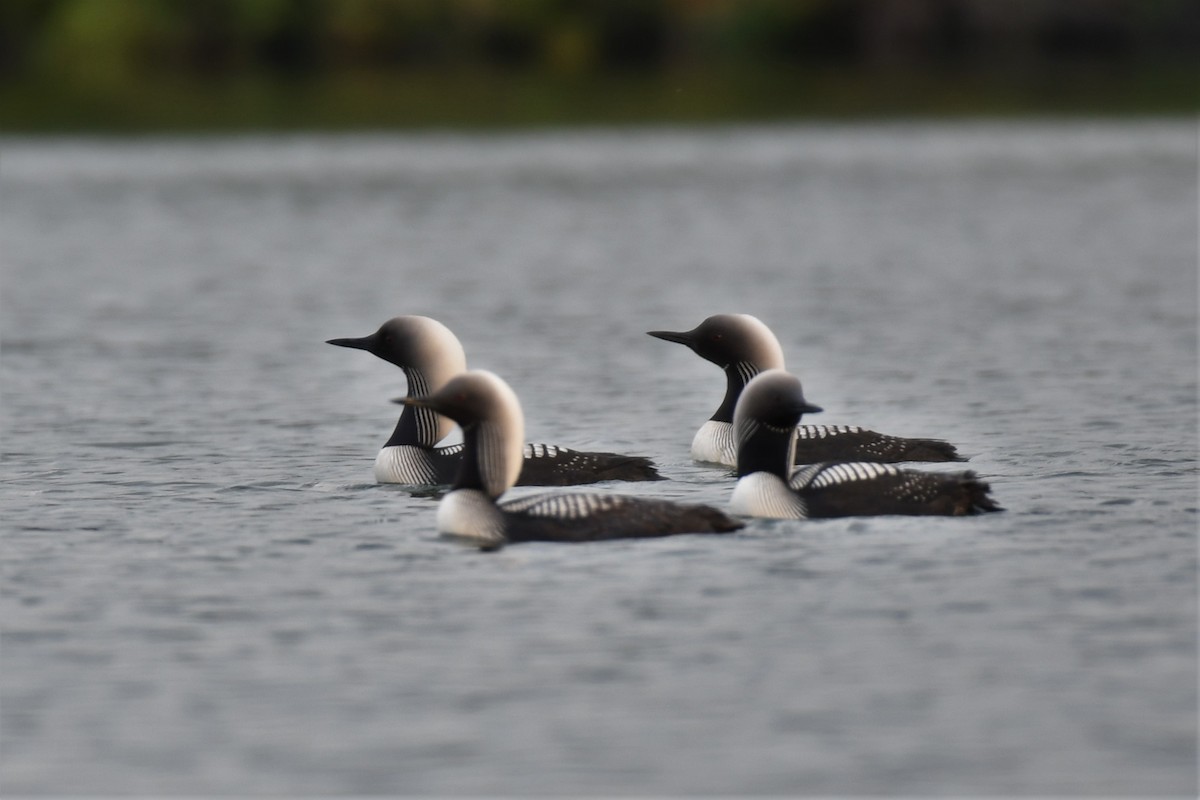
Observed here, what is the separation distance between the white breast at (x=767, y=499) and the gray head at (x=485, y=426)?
1.01m

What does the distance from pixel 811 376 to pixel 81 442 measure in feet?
16.8

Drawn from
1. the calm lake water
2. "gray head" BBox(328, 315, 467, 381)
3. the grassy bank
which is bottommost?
the calm lake water

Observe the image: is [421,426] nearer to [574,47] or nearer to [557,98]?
[557,98]

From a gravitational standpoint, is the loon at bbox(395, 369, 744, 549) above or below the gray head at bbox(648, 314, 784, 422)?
below

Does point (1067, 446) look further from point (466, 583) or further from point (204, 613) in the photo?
point (204, 613)

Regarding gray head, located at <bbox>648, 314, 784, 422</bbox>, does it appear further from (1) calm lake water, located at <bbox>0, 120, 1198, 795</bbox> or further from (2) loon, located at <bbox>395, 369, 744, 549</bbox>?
(2) loon, located at <bbox>395, 369, 744, 549</bbox>

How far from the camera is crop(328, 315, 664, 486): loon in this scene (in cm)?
1179

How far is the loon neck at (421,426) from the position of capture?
12117mm

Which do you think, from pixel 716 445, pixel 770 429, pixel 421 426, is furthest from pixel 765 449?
pixel 421 426

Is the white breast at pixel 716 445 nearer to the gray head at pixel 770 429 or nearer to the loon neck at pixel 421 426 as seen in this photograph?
the loon neck at pixel 421 426

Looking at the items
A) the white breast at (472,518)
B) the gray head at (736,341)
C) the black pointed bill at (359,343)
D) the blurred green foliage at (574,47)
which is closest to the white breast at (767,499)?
the white breast at (472,518)

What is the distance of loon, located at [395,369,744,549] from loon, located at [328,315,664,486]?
1.18 meters

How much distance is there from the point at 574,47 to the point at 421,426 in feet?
190

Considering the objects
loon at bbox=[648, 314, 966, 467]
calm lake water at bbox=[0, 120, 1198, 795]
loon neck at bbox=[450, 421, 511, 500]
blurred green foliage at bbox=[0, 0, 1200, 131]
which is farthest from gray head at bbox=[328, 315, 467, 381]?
blurred green foliage at bbox=[0, 0, 1200, 131]
